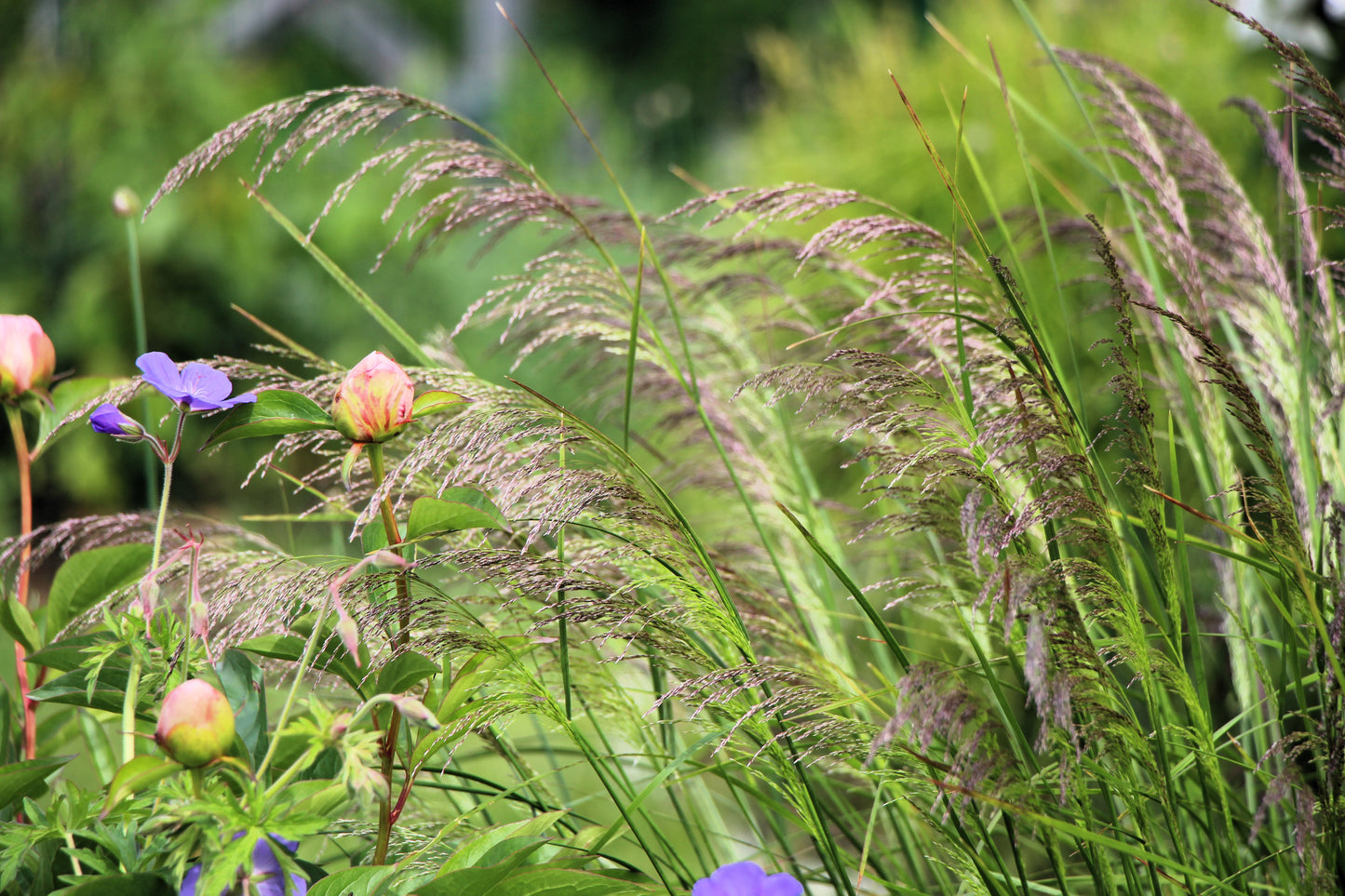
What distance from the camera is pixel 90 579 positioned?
66cm

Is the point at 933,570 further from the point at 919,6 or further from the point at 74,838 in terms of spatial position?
the point at 919,6

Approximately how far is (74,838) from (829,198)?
621 mm

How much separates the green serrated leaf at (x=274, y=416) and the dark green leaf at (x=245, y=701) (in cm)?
12

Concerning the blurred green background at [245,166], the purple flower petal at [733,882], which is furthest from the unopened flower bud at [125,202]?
the blurred green background at [245,166]

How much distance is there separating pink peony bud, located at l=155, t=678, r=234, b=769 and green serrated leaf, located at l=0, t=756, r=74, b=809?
14 centimetres

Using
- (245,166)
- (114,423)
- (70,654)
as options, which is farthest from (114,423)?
(245,166)

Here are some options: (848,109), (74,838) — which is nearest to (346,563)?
(74,838)

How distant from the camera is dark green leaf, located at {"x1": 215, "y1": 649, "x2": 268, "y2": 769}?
507mm

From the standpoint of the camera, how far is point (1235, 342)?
0.85 meters

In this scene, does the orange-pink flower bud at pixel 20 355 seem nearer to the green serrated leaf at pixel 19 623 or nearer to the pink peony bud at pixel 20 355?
the pink peony bud at pixel 20 355

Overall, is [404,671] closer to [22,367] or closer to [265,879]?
[265,879]

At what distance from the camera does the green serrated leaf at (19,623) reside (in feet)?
1.91

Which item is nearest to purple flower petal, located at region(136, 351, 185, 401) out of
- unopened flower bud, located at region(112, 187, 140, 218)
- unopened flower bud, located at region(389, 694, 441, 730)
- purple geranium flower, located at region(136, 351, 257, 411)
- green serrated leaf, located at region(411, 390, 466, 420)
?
purple geranium flower, located at region(136, 351, 257, 411)

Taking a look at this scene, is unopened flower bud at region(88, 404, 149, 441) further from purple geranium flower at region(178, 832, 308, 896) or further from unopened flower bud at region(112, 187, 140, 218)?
unopened flower bud at region(112, 187, 140, 218)
